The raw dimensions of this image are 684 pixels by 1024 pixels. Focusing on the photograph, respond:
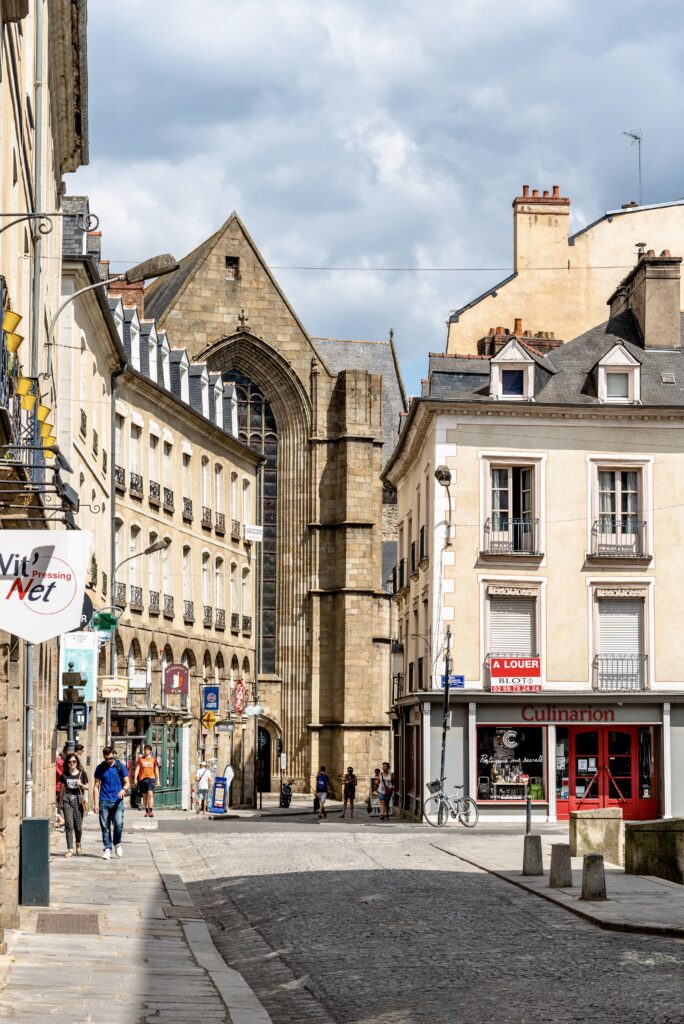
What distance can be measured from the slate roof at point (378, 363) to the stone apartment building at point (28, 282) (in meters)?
50.8

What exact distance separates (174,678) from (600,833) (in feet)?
89.1

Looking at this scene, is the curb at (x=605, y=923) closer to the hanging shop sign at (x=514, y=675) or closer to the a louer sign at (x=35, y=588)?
the a louer sign at (x=35, y=588)

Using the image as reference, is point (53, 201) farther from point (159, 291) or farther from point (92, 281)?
point (159, 291)

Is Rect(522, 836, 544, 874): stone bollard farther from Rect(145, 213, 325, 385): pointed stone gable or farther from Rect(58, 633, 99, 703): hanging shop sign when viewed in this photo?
Rect(145, 213, 325, 385): pointed stone gable

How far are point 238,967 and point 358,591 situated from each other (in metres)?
49.9

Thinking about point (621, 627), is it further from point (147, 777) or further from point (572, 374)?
point (147, 777)

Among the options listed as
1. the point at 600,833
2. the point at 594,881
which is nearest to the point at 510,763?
the point at 600,833

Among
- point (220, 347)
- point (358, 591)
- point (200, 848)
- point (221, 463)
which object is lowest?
point (200, 848)

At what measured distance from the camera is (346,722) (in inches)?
2424

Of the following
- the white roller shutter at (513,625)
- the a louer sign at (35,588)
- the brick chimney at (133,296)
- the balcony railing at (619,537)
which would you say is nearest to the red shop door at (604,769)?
the white roller shutter at (513,625)

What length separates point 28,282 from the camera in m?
20.5

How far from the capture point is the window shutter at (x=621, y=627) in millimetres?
36625

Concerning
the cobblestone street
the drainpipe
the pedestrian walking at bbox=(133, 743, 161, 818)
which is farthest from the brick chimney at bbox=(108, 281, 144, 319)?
the cobblestone street

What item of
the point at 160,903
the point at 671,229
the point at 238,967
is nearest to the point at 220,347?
the point at 671,229
